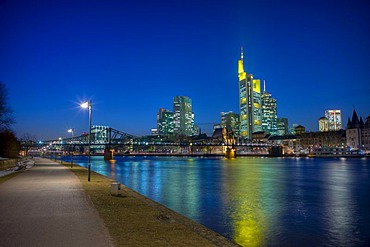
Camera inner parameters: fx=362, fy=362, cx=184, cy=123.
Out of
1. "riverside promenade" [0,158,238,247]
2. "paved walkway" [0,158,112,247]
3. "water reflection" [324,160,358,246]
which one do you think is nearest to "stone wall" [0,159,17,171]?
"paved walkway" [0,158,112,247]

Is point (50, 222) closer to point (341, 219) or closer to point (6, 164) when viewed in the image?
point (341, 219)

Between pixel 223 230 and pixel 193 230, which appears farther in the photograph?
pixel 223 230

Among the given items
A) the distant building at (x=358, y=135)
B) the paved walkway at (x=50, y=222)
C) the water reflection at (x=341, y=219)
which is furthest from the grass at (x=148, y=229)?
the distant building at (x=358, y=135)

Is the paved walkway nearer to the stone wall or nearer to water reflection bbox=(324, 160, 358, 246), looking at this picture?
water reflection bbox=(324, 160, 358, 246)

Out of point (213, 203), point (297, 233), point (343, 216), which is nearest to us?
point (297, 233)

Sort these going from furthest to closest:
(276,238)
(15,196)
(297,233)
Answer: (15,196) < (297,233) < (276,238)

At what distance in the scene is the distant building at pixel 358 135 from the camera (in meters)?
173

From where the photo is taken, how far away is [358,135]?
17650 centimetres

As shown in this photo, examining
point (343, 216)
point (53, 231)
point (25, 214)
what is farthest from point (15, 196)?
point (343, 216)

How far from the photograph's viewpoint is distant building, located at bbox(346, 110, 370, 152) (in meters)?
173

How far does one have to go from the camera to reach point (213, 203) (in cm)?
2317

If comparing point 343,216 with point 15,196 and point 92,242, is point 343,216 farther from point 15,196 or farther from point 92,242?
point 15,196

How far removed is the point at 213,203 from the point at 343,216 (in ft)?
25.3

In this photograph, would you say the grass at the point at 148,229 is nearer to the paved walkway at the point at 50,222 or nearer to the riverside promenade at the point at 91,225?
the riverside promenade at the point at 91,225
